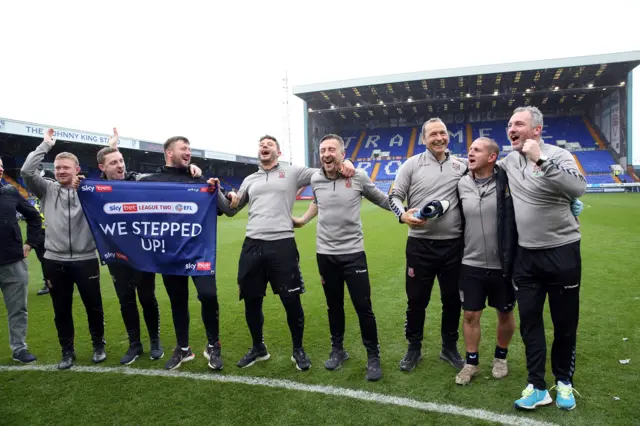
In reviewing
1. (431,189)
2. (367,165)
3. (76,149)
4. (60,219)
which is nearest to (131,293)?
(60,219)

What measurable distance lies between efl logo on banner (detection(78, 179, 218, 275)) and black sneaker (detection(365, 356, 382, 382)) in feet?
5.47

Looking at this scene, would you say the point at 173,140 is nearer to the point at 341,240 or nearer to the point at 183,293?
the point at 183,293

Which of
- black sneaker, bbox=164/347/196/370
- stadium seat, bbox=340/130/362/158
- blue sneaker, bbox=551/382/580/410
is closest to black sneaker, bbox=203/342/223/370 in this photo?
black sneaker, bbox=164/347/196/370

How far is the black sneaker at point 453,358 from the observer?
145 inches

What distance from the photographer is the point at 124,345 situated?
4.52 meters

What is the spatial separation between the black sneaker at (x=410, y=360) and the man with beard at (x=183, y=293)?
1.68m

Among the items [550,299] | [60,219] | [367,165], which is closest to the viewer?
[550,299]

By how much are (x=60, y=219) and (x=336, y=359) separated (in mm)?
2976

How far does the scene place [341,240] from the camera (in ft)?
12.1

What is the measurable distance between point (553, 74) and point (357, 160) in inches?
796

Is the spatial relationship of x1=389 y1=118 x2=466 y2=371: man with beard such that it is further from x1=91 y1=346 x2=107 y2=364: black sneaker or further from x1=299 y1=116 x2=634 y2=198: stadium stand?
x1=299 y1=116 x2=634 y2=198: stadium stand

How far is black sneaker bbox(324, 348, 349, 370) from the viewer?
3.73m

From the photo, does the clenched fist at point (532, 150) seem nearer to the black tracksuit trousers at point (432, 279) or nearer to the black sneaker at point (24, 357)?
the black tracksuit trousers at point (432, 279)

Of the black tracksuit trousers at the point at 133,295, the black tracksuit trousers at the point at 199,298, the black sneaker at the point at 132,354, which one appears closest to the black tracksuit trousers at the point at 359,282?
the black tracksuit trousers at the point at 199,298
